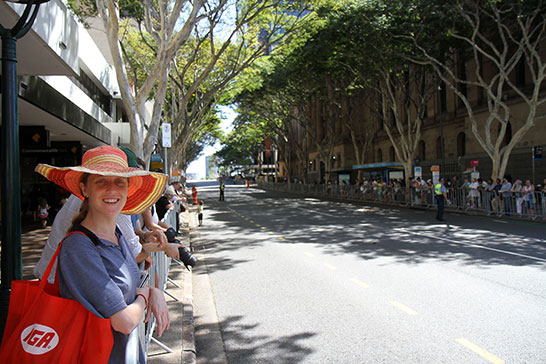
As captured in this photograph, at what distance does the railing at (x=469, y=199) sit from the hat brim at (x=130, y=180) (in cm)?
1672

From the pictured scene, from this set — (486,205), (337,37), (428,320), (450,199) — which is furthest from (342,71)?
(428,320)

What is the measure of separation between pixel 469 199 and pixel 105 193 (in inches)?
780

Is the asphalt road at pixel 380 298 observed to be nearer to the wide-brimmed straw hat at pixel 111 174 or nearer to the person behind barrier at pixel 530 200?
the wide-brimmed straw hat at pixel 111 174

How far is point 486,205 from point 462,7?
29.1ft

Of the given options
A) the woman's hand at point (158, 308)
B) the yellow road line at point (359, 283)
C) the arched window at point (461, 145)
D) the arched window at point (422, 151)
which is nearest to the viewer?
the woman's hand at point (158, 308)

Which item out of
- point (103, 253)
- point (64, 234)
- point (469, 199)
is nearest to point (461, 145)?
point (469, 199)

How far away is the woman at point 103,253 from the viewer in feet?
6.14

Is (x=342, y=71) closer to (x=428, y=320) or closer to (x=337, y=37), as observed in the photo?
(x=337, y=37)

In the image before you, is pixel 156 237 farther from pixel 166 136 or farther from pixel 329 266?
pixel 166 136

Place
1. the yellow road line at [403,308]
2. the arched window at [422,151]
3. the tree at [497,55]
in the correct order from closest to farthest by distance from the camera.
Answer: the yellow road line at [403,308], the tree at [497,55], the arched window at [422,151]

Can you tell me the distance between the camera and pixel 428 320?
5.31 meters

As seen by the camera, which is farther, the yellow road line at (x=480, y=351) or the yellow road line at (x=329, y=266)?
the yellow road line at (x=329, y=266)

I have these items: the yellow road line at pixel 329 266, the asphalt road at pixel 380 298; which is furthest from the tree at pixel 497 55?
the yellow road line at pixel 329 266

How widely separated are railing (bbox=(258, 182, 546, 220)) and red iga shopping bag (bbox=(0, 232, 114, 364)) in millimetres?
17401
